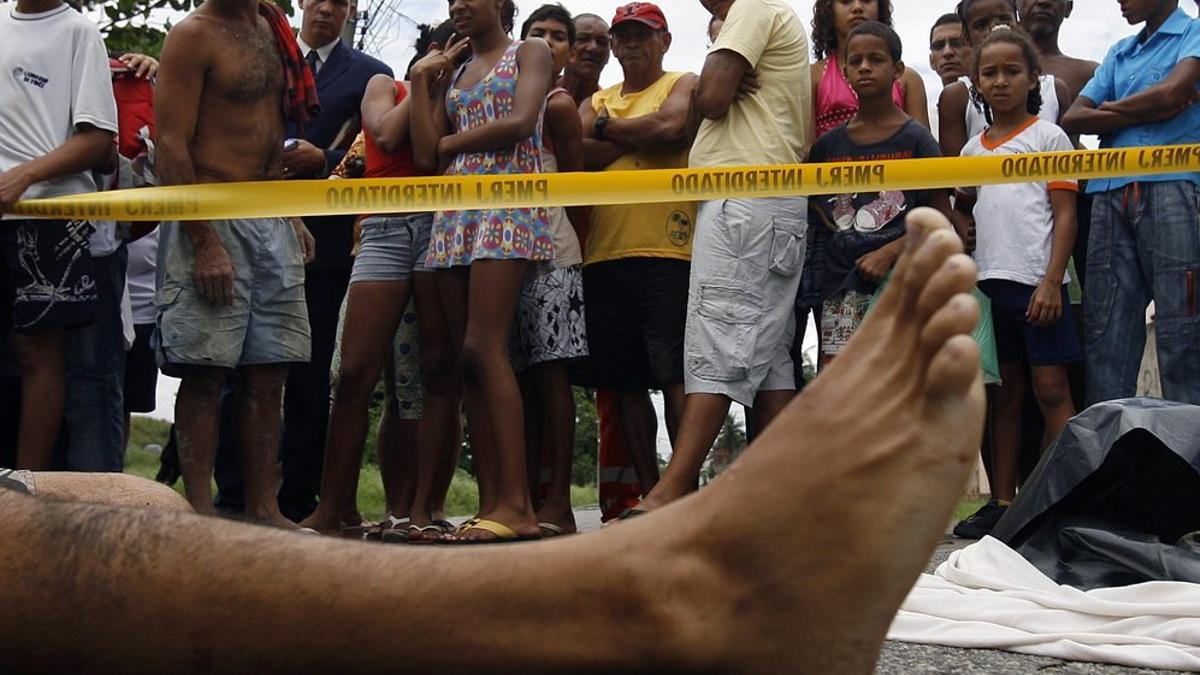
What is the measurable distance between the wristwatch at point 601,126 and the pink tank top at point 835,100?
84cm

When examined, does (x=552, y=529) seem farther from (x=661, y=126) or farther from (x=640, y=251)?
(x=661, y=126)

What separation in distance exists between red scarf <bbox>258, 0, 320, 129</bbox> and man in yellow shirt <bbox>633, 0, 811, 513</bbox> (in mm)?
1389

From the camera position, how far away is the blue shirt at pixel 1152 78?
5.11 metres

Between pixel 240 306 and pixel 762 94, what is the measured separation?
1.98m

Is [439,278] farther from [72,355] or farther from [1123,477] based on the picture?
[1123,477]

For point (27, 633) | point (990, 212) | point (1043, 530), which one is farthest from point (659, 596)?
point (990, 212)

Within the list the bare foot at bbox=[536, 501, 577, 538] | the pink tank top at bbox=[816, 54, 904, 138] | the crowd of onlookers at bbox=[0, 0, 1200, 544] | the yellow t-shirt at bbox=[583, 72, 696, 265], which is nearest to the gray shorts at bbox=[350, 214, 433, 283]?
the crowd of onlookers at bbox=[0, 0, 1200, 544]

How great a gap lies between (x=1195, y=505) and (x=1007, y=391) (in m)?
1.61

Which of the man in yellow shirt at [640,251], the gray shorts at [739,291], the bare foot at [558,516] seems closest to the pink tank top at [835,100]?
the man in yellow shirt at [640,251]

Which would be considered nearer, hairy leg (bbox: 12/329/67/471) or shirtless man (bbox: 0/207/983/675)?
shirtless man (bbox: 0/207/983/675)

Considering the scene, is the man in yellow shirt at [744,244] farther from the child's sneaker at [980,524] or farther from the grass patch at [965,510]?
the grass patch at [965,510]

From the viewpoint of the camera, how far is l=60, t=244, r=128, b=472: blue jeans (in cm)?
475

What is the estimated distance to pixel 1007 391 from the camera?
5398 mm

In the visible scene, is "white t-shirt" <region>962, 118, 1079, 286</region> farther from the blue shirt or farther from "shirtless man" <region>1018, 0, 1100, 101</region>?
"shirtless man" <region>1018, 0, 1100, 101</region>
